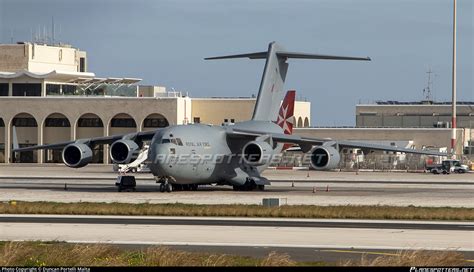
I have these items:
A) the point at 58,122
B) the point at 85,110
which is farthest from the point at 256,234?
the point at 58,122

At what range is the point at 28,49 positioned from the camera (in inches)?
4518

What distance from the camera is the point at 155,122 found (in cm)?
10738

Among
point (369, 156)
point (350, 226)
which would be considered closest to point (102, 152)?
point (369, 156)

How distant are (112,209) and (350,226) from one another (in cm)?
1118

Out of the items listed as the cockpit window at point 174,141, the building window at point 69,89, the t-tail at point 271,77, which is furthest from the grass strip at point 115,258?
the building window at point 69,89

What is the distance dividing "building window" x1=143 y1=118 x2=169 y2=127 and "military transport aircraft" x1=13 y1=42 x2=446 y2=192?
42942 mm

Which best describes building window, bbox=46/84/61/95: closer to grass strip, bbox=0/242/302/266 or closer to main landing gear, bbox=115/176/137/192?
main landing gear, bbox=115/176/137/192

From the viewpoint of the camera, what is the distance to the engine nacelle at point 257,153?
58.1 m

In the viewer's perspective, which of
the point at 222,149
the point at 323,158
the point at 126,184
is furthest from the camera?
the point at 222,149

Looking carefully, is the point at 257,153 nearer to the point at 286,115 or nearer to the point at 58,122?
the point at 286,115

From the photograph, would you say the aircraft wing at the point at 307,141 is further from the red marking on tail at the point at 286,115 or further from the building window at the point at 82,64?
the building window at the point at 82,64

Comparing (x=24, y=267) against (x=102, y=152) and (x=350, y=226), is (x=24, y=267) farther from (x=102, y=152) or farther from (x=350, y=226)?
(x=102, y=152)

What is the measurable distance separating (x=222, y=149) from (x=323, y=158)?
21.8 ft

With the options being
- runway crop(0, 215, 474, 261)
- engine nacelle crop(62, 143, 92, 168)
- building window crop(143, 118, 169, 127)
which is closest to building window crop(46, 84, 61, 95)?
building window crop(143, 118, 169, 127)
